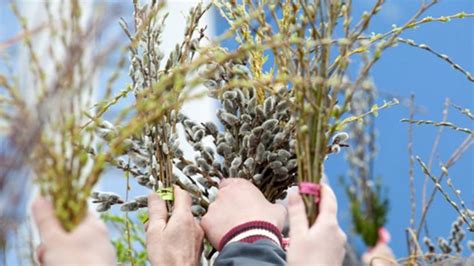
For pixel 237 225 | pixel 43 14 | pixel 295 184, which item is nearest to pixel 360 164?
pixel 295 184

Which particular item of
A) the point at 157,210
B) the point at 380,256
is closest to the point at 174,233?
the point at 157,210

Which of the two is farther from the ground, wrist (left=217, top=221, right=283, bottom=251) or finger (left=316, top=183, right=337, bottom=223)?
wrist (left=217, top=221, right=283, bottom=251)

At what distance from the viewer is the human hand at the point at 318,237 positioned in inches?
29.7

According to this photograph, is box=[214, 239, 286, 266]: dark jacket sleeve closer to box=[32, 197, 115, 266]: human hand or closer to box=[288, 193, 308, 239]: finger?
box=[288, 193, 308, 239]: finger

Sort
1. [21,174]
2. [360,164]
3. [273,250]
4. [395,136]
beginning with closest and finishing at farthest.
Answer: [21,174] → [273,250] → [360,164] → [395,136]

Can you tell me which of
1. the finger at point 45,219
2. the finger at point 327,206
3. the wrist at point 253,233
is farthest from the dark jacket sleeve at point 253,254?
the finger at point 45,219

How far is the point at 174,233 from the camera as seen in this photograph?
3.25 ft

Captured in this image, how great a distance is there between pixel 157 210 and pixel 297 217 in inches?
10.5

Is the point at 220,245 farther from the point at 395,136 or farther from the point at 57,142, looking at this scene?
the point at 395,136

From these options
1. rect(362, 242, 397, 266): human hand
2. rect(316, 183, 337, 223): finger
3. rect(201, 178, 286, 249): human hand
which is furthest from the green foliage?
rect(316, 183, 337, 223): finger

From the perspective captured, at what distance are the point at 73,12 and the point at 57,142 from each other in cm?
10

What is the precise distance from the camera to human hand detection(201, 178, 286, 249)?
0.98 m

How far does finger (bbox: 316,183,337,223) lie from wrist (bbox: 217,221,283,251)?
0.16 m

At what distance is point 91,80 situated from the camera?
2.29 feet
